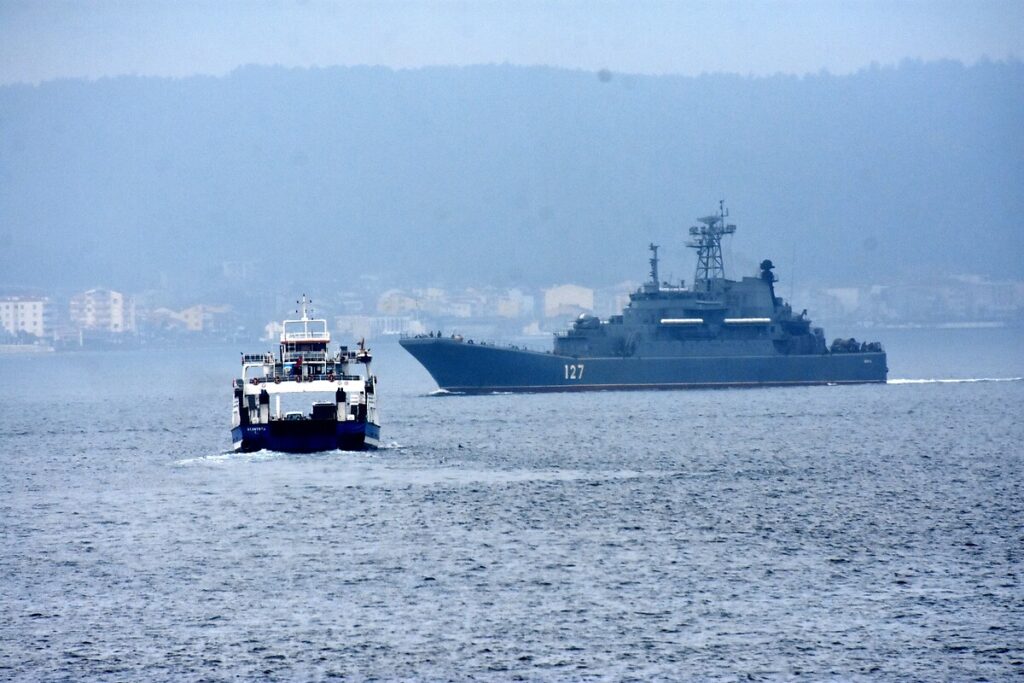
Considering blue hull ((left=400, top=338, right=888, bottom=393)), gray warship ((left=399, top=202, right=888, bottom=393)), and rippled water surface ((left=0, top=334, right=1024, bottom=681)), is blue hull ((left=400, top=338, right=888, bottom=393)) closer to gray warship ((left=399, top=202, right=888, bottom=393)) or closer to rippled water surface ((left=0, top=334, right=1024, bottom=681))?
gray warship ((left=399, top=202, right=888, bottom=393))

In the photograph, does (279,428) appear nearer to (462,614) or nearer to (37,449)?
(37,449)

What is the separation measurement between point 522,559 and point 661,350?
73.3 metres

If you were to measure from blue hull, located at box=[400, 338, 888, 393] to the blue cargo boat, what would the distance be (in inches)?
1635

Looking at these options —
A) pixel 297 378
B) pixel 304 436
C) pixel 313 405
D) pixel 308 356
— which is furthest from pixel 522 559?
pixel 308 356

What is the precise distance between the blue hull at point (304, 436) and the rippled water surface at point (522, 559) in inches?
32.9

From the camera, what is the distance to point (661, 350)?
11138 centimetres

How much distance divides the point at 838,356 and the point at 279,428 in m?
66.5

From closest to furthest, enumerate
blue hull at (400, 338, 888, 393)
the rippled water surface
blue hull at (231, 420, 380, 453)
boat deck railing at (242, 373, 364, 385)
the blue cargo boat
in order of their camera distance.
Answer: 1. the rippled water surface
2. blue hull at (231, 420, 380, 453)
3. the blue cargo boat
4. boat deck railing at (242, 373, 364, 385)
5. blue hull at (400, 338, 888, 393)

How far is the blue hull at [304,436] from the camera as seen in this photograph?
205 ft

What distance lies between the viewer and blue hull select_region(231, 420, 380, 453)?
205 feet

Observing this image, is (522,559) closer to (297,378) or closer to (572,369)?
(297,378)

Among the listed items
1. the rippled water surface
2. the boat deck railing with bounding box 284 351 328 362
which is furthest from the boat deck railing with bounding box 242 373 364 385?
the rippled water surface

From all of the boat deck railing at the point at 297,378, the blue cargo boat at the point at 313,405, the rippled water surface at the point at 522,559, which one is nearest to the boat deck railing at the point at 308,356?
the blue cargo boat at the point at 313,405

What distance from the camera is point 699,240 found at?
121625mm
